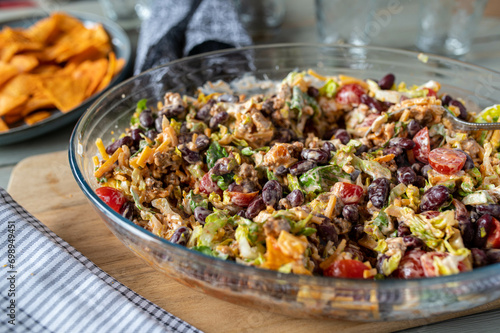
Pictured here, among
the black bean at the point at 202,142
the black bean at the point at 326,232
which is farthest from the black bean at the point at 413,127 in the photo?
the black bean at the point at 202,142

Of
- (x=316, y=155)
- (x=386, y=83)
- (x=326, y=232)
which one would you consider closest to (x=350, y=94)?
(x=386, y=83)

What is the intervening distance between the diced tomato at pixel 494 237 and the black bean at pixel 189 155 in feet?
4.99

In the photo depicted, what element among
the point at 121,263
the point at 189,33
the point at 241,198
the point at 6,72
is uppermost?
the point at 189,33

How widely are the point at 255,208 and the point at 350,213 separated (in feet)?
1.52

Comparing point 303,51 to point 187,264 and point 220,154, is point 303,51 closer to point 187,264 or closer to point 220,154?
point 220,154

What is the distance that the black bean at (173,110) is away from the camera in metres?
2.77

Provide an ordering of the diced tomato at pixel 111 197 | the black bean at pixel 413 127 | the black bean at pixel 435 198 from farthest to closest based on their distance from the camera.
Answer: the black bean at pixel 413 127, the diced tomato at pixel 111 197, the black bean at pixel 435 198

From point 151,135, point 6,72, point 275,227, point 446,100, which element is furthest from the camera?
point 6,72

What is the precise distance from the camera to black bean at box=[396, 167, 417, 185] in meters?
2.33

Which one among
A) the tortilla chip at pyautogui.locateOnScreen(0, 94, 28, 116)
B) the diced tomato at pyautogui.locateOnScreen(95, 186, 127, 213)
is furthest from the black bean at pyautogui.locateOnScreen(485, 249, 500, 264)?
the tortilla chip at pyautogui.locateOnScreen(0, 94, 28, 116)

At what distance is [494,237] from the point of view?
203cm

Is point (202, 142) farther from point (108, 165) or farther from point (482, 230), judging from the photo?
point (482, 230)

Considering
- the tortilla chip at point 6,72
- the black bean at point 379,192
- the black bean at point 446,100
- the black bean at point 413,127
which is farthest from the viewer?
the tortilla chip at point 6,72

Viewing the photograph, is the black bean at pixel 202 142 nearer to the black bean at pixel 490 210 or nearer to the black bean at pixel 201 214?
the black bean at pixel 201 214
